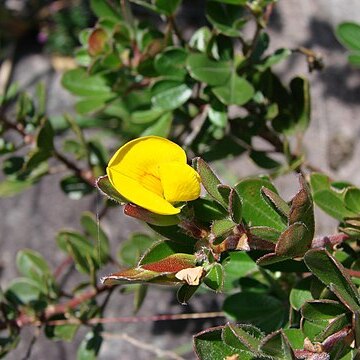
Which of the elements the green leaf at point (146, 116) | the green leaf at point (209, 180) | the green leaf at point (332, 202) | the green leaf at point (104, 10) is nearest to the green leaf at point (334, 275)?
the green leaf at point (209, 180)

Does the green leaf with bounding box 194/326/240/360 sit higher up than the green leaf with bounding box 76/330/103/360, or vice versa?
the green leaf with bounding box 194/326/240/360

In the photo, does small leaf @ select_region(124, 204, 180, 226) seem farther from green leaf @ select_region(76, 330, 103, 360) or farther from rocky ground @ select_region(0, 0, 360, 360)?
rocky ground @ select_region(0, 0, 360, 360)

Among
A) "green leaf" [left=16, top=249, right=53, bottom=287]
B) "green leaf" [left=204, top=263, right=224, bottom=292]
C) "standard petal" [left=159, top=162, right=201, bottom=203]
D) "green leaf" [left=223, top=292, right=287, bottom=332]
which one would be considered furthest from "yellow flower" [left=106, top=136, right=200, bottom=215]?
"green leaf" [left=16, top=249, right=53, bottom=287]

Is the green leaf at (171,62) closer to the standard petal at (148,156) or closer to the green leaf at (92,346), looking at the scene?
the standard petal at (148,156)

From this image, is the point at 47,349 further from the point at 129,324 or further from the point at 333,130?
the point at 333,130

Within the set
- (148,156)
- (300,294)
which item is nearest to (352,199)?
(300,294)
